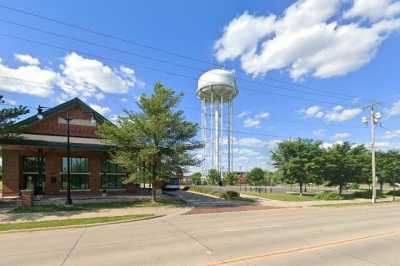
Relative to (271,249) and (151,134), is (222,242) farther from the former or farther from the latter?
(151,134)

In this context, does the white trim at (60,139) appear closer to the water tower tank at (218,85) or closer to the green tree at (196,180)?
the water tower tank at (218,85)

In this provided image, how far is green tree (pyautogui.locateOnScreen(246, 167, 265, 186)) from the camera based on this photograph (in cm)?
8000

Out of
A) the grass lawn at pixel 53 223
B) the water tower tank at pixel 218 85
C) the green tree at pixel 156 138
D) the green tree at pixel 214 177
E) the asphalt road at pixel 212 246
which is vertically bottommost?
the green tree at pixel 214 177

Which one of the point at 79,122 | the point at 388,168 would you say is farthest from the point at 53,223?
the point at 388,168

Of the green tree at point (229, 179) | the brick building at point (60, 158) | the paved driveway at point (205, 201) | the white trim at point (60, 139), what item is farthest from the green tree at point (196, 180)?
the white trim at point (60, 139)

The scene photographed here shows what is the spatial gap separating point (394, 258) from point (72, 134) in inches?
1124

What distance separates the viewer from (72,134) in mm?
31562

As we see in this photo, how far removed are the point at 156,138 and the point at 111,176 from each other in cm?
1024

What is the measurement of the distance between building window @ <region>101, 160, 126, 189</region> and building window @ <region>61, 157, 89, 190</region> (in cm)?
156

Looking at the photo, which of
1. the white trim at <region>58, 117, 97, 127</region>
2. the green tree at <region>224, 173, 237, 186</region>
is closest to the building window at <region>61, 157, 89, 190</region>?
the white trim at <region>58, 117, 97, 127</region>

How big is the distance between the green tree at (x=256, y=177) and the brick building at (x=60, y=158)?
50.0 meters

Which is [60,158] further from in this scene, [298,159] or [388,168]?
[388,168]

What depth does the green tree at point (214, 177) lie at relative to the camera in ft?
217

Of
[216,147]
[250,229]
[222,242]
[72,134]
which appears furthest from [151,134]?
[216,147]
